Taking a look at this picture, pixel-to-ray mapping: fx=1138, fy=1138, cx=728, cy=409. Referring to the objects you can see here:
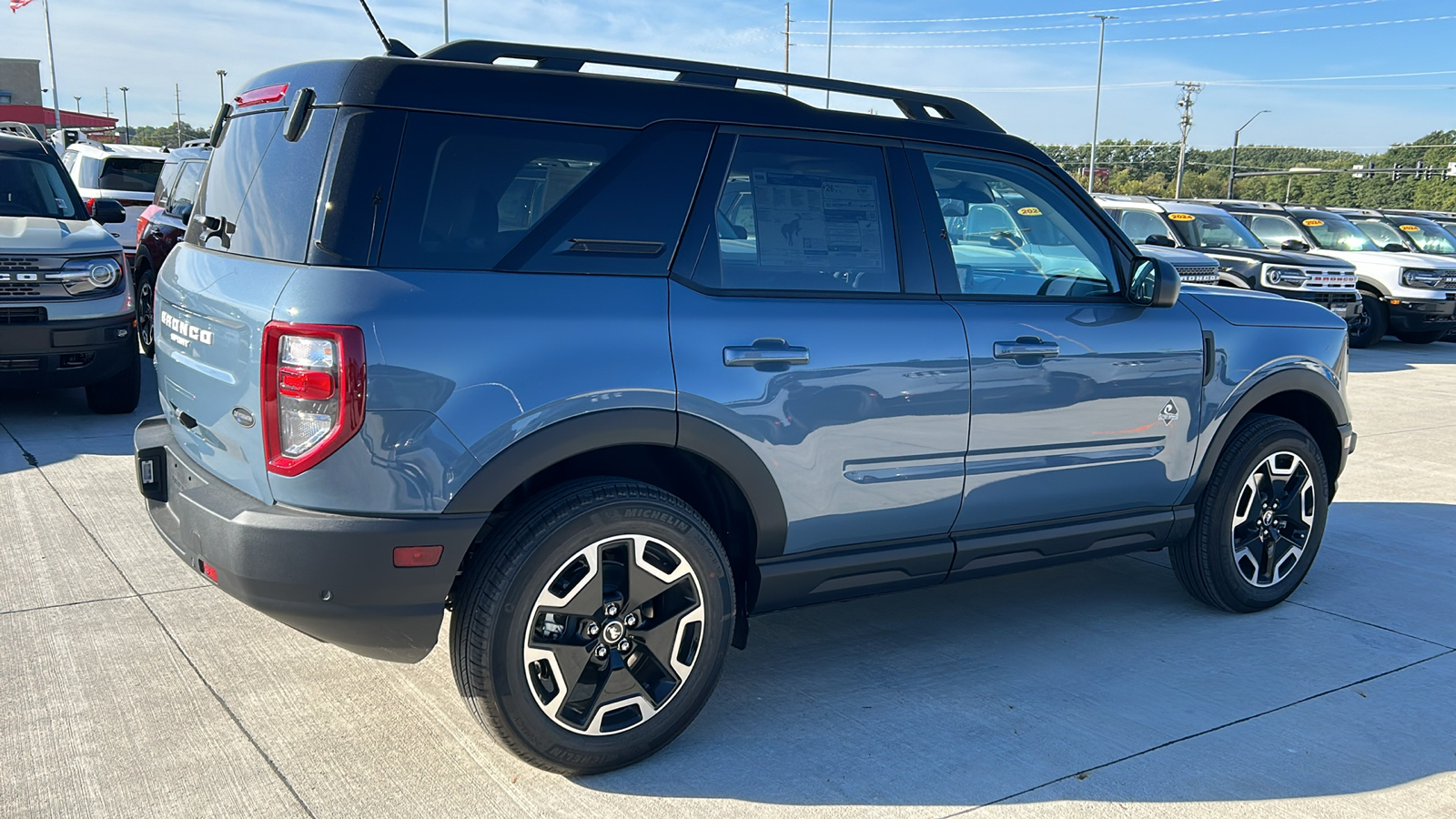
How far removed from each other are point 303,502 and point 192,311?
2.91 ft

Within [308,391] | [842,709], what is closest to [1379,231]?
[842,709]

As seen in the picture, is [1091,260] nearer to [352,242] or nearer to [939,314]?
[939,314]

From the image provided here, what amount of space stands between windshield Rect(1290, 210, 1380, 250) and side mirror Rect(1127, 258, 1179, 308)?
579 inches

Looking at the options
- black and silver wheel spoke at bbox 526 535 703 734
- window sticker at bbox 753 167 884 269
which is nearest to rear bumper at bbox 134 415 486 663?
black and silver wheel spoke at bbox 526 535 703 734

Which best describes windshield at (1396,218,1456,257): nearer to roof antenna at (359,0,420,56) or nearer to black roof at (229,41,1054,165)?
black roof at (229,41,1054,165)

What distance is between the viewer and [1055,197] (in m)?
4.23

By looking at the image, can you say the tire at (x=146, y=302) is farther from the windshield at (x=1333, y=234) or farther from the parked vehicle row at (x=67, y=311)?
the windshield at (x=1333, y=234)

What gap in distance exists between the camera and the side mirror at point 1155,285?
13.6 ft

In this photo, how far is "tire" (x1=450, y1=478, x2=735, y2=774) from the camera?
9.82 ft

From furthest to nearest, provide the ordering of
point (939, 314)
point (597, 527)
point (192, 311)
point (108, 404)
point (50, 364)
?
1. point (108, 404)
2. point (50, 364)
3. point (939, 314)
4. point (192, 311)
5. point (597, 527)

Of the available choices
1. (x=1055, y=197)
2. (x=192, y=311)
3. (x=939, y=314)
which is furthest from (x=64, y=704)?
(x=1055, y=197)

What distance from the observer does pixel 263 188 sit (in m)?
3.18

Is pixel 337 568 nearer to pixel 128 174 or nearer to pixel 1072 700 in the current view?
pixel 1072 700

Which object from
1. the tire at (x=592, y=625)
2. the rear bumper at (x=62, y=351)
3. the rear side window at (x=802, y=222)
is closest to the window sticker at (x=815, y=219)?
the rear side window at (x=802, y=222)
